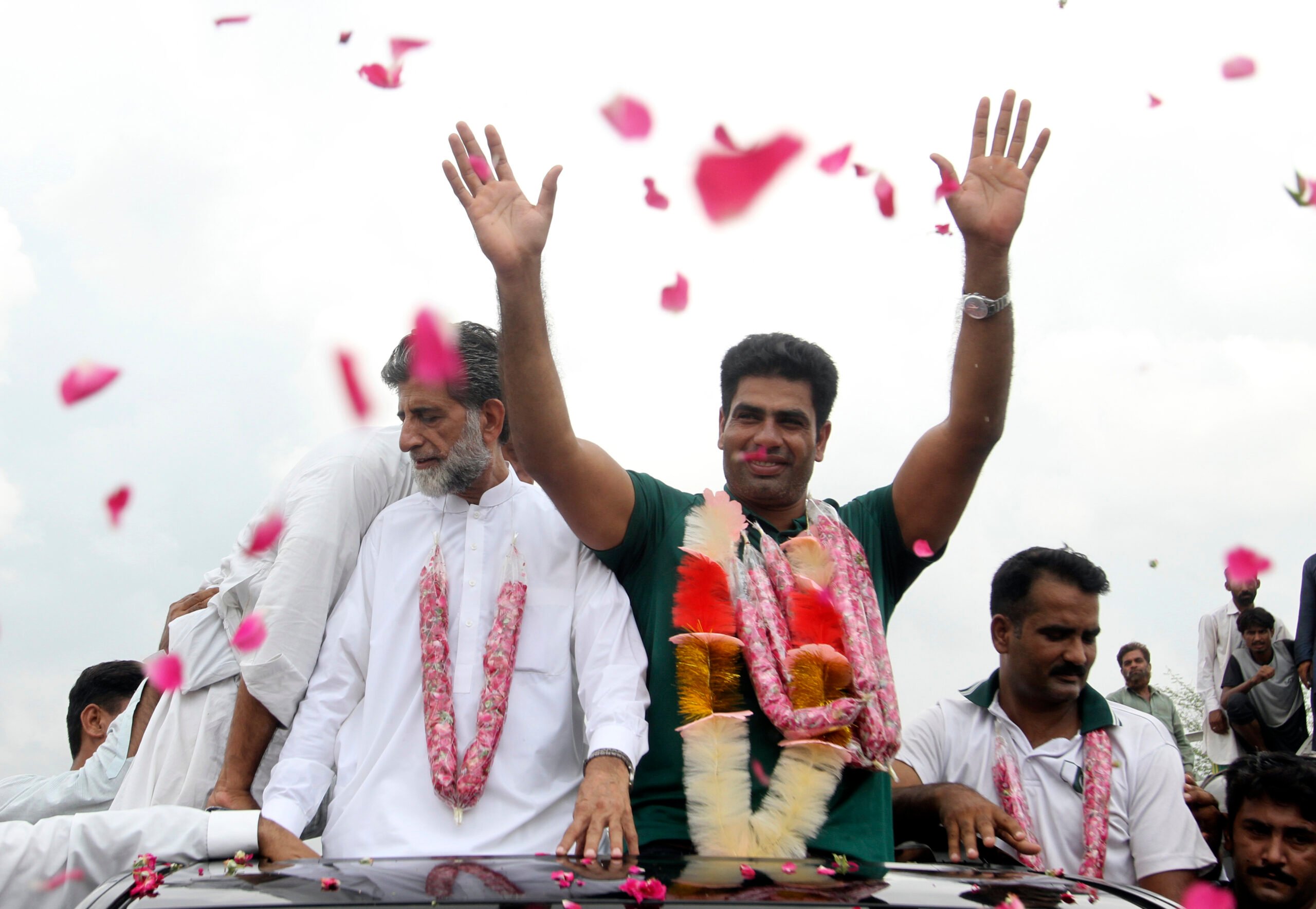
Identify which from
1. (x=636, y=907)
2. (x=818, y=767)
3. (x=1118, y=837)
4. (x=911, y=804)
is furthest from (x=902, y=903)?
(x=1118, y=837)

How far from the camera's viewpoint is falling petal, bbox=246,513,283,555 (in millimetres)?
3428

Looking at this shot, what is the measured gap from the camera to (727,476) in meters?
3.33

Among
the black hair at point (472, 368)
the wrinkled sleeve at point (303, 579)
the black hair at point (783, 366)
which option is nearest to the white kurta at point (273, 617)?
the wrinkled sleeve at point (303, 579)

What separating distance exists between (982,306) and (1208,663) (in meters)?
5.51

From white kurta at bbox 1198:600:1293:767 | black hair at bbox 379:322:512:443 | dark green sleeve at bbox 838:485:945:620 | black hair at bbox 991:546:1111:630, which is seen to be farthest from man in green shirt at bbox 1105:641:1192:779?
black hair at bbox 379:322:512:443

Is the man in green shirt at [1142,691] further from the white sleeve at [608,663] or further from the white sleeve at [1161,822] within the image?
the white sleeve at [608,663]

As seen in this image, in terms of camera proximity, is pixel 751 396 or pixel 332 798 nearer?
pixel 332 798

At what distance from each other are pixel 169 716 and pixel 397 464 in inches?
38.8

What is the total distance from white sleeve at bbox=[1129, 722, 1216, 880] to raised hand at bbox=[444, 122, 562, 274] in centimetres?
234

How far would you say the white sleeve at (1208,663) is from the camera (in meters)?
7.55

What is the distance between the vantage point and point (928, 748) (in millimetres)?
3688

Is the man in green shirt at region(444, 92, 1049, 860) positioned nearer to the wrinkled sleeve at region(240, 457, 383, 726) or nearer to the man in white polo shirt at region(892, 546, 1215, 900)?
the man in white polo shirt at region(892, 546, 1215, 900)

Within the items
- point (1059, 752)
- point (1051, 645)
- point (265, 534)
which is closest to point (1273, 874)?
point (1059, 752)

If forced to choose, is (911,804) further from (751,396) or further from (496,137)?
(496,137)
